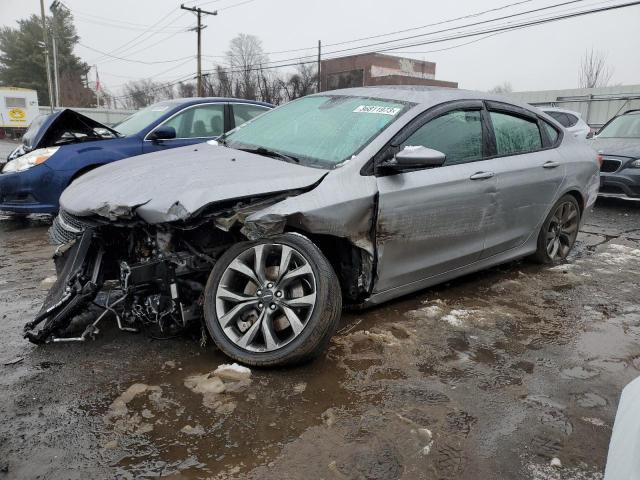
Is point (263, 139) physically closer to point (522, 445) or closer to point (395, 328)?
point (395, 328)

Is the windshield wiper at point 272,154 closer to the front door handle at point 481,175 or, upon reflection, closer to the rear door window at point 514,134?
the front door handle at point 481,175

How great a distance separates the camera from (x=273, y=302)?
2.77 metres

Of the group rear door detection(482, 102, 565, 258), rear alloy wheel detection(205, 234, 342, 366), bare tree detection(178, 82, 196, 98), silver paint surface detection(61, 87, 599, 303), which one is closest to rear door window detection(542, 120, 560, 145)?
rear door detection(482, 102, 565, 258)

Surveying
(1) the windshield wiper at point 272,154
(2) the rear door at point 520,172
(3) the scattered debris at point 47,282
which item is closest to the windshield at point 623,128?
(2) the rear door at point 520,172

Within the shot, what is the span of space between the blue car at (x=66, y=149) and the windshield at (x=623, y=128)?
7.43 meters

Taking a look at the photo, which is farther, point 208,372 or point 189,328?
point 189,328

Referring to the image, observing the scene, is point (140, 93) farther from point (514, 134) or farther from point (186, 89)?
point (514, 134)

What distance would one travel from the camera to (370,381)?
8.96 ft

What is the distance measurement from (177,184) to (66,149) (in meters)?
3.71

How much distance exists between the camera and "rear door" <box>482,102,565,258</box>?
3967mm

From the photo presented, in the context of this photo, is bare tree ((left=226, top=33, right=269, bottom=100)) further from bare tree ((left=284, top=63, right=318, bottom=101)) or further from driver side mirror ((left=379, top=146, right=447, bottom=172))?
driver side mirror ((left=379, top=146, right=447, bottom=172))

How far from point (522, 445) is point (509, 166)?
238cm

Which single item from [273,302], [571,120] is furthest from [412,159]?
[571,120]

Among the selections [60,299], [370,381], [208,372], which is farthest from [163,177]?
[370,381]
